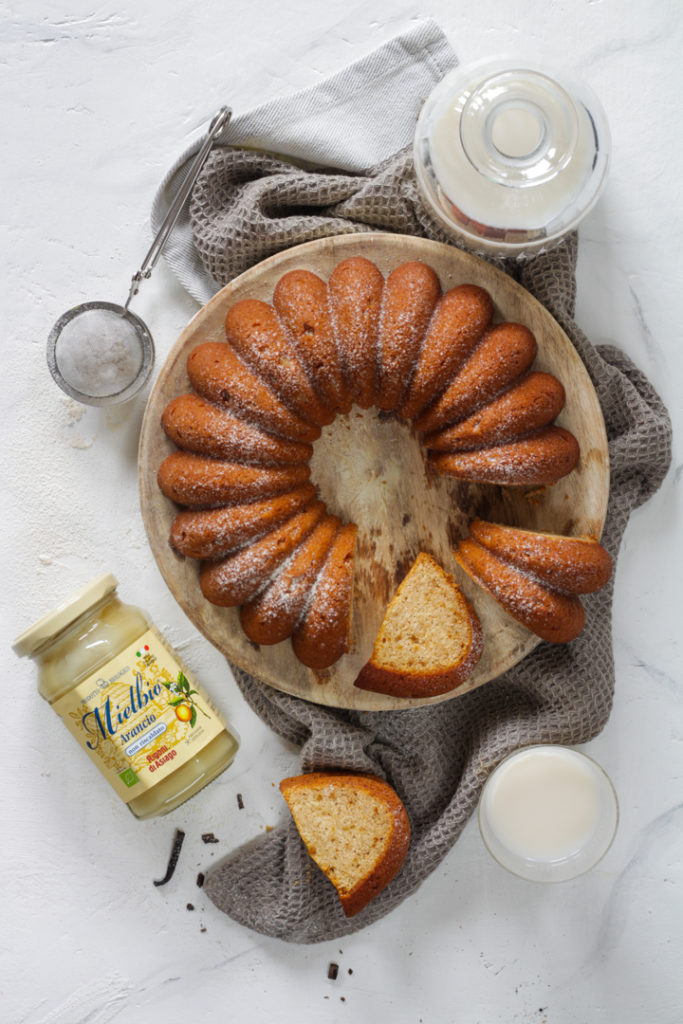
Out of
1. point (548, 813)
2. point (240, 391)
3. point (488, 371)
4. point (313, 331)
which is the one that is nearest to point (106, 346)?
point (240, 391)

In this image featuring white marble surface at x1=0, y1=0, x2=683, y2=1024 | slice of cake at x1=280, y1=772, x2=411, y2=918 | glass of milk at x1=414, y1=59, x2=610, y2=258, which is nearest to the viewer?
glass of milk at x1=414, y1=59, x2=610, y2=258

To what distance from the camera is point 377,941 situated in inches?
109

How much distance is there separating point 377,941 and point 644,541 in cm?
168

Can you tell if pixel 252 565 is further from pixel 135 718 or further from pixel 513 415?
pixel 513 415

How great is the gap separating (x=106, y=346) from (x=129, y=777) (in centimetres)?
Answer: 134

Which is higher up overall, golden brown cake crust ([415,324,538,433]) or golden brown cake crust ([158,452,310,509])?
golden brown cake crust ([158,452,310,509])

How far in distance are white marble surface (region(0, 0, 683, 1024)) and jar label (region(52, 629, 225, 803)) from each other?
12.8 inches

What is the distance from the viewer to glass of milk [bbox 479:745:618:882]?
2502mm

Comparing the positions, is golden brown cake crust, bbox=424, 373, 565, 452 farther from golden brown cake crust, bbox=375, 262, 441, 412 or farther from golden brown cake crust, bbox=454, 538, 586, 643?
golden brown cake crust, bbox=454, 538, 586, 643

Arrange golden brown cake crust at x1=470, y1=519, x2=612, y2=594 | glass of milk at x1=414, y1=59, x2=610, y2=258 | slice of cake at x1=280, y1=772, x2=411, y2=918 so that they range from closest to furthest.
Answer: glass of milk at x1=414, y1=59, x2=610, y2=258 < golden brown cake crust at x1=470, y1=519, x2=612, y2=594 < slice of cake at x1=280, y1=772, x2=411, y2=918

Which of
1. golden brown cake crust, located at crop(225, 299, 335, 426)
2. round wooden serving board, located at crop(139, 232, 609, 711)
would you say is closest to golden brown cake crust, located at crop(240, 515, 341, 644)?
round wooden serving board, located at crop(139, 232, 609, 711)

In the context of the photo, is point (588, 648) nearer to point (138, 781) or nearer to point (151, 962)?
point (138, 781)

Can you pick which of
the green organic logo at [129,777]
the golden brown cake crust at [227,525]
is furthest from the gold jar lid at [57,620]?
the green organic logo at [129,777]

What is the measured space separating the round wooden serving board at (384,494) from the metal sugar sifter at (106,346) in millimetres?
188
